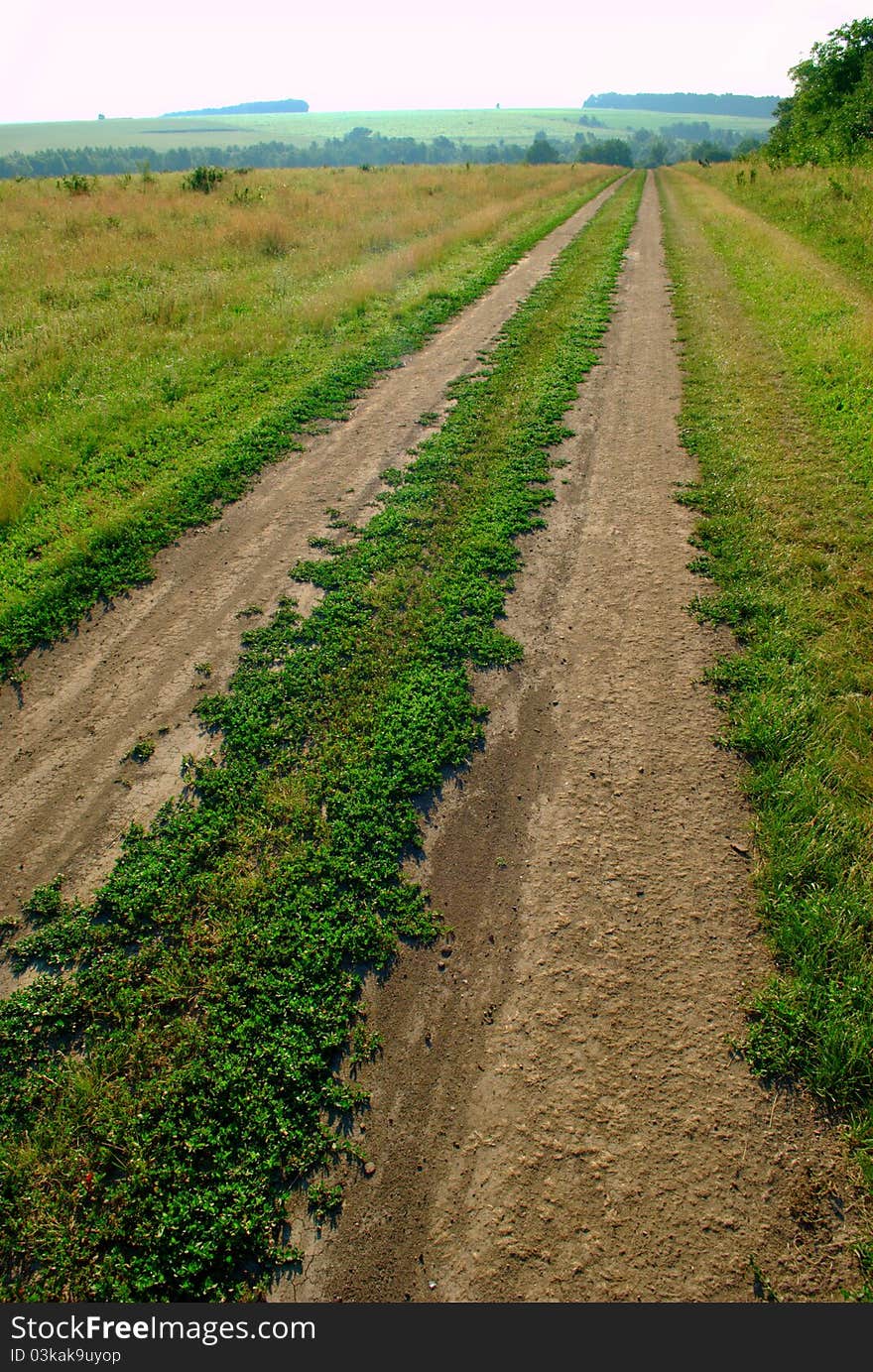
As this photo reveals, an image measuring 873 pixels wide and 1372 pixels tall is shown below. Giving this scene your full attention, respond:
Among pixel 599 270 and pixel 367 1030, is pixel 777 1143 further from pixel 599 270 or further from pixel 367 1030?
pixel 599 270

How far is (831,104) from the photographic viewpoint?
35500mm

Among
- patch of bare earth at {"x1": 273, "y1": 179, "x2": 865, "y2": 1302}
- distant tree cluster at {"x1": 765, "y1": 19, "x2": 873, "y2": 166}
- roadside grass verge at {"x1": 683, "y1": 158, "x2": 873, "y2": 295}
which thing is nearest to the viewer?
patch of bare earth at {"x1": 273, "y1": 179, "x2": 865, "y2": 1302}

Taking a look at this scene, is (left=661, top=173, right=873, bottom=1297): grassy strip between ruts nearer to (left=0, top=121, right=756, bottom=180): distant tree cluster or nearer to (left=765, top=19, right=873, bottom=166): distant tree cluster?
(left=765, top=19, right=873, bottom=166): distant tree cluster

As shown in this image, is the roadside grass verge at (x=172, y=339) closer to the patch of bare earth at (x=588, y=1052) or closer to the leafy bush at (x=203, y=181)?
the leafy bush at (x=203, y=181)

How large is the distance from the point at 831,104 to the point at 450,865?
162ft

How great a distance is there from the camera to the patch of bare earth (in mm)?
3076

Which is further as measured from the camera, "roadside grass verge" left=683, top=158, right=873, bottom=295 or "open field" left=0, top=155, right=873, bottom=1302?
"roadside grass verge" left=683, top=158, right=873, bottom=295

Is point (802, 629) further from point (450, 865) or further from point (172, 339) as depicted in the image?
point (172, 339)

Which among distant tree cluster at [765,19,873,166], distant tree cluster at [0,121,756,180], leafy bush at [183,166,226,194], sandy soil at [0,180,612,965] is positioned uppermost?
distant tree cluster at [0,121,756,180]

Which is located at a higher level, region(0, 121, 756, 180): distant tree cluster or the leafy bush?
region(0, 121, 756, 180): distant tree cluster

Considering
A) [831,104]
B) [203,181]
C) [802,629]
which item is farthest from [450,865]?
[831,104]

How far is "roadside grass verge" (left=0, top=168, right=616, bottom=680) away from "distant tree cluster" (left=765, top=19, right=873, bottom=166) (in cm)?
1290

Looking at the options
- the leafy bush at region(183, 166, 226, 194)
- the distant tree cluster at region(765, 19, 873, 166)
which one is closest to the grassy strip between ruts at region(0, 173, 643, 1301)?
the leafy bush at region(183, 166, 226, 194)

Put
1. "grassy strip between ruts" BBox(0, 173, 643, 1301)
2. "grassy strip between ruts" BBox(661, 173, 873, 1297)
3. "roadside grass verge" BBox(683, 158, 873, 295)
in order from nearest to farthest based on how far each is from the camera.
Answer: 1. "grassy strip between ruts" BBox(0, 173, 643, 1301)
2. "grassy strip between ruts" BBox(661, 173, 873, 1297)
3. "roadside grass verge" BBox(683, 158, 873, 295)
